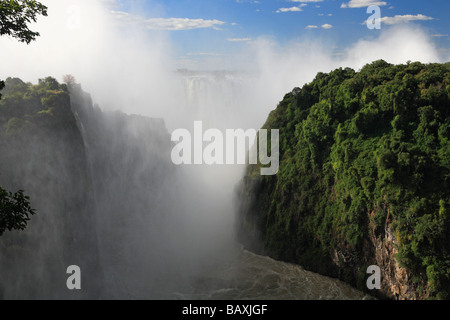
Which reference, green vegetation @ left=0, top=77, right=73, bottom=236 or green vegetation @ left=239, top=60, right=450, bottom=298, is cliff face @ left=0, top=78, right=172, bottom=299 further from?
green vegetation @ left=239, top=60, right=450, bottom=298

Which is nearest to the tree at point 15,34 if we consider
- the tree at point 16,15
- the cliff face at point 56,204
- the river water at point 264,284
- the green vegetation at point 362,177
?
the tree at point 16,15

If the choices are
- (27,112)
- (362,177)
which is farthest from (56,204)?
(362,177)

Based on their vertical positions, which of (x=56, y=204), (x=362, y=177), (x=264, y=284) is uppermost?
(x=362, y=177)

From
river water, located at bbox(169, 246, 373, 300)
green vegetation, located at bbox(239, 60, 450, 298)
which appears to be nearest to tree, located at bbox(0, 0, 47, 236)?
river water, located at bbox(169, 246, 373, 300)

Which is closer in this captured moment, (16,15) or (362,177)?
(16,15)

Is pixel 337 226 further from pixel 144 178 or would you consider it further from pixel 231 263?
pixel 144 178

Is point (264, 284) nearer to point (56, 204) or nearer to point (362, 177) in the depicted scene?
point (362, 177)

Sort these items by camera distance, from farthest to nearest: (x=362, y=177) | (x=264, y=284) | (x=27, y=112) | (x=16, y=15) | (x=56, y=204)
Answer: (x=264, y=284) < (x=362, y=177) < (x=27, y=112) < (x=56, y=204) < (x=16, y=15)

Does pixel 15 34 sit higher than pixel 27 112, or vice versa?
pixel 27 112
